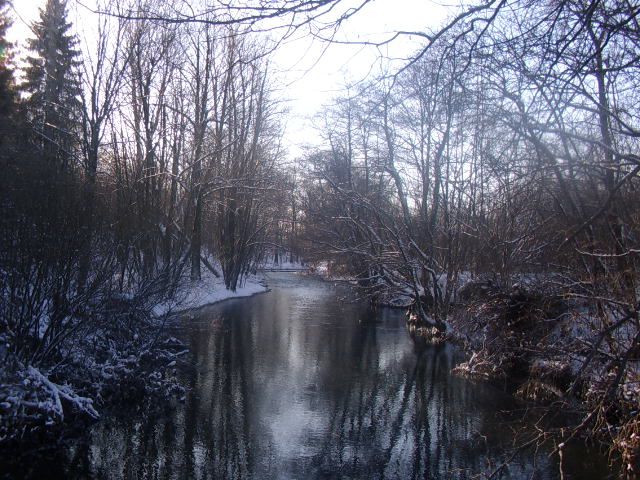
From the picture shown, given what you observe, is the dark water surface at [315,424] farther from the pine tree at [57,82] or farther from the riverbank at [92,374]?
the pine tree at [57,82]

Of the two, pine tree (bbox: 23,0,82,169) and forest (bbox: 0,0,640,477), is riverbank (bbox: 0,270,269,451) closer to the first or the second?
forest (bbox: 0,0,640,477)

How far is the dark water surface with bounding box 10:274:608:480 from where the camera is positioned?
750cm

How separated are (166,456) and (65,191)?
4411 mm

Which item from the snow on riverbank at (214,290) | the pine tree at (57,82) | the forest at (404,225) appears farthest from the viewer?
the snow on riverbank at (214,290)

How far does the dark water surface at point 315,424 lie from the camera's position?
7.50 meters

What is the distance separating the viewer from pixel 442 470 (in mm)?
7703

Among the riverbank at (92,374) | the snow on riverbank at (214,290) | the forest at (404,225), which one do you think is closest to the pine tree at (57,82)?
the forest at (404,225)

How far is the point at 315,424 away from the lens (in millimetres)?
9375

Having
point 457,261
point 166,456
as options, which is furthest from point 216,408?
point 457,261

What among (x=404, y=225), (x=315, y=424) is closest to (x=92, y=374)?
(x=315, y=424)

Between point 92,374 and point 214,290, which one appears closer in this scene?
point 92,374

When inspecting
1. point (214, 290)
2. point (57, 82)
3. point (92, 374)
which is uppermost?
point (57, 82)

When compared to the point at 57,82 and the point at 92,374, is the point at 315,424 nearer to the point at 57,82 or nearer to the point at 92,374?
the point at 92,374

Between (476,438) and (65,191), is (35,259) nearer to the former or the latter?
(65,191)
